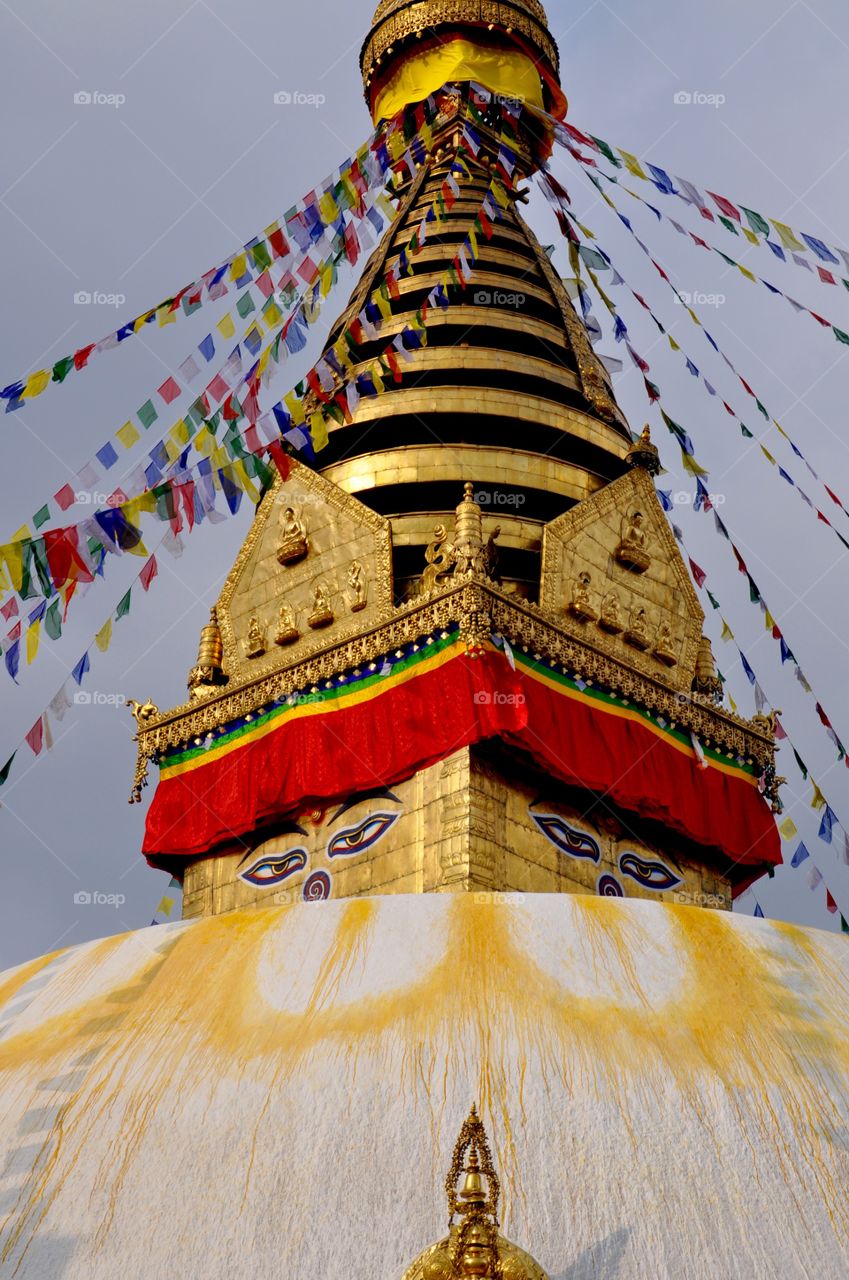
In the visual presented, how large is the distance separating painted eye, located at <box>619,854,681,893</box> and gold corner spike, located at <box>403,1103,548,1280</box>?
21.6ft

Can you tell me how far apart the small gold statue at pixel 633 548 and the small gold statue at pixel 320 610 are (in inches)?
94.1

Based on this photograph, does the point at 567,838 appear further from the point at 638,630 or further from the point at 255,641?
the point at 255,641

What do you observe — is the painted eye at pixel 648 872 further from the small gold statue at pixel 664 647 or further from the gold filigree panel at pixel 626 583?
the small gold statue at pixel 664 647

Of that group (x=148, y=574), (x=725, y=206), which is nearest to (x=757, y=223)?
(x=725, y=206)

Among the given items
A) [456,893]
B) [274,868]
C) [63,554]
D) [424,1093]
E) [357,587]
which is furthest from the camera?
[357,587]

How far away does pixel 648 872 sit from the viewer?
11.4 metres

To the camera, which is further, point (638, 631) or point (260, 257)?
point (638, 631)

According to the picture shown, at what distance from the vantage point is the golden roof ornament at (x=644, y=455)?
13.3 metres

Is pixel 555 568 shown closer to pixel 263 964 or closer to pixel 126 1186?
pixel 263 964

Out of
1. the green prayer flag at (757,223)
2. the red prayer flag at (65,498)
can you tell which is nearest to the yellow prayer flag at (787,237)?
the green prayer flag at (757,223)

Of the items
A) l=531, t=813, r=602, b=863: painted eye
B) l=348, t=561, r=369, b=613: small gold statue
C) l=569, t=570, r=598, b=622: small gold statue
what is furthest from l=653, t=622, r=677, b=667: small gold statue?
l=348, t=561, r=369, b=613: small gold statue

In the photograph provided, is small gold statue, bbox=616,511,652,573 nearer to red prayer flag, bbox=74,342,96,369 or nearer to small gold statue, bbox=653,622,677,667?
small gold statue, bbox=653,622,677,667

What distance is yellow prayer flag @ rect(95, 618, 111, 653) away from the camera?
10698 mm

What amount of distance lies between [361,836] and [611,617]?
2.75 m
